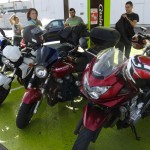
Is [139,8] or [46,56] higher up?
[46,56]

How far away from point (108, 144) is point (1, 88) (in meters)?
2.10

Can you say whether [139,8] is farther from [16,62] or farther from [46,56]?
[46,56]

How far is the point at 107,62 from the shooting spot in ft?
8.64

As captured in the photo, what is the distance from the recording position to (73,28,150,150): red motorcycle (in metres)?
2.38

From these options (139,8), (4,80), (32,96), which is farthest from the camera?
(139,8)

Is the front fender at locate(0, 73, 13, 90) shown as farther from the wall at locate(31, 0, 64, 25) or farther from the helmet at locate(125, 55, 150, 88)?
the wall at locate(31, 0, 64, 25)

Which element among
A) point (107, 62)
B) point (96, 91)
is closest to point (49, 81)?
point (107, 62)

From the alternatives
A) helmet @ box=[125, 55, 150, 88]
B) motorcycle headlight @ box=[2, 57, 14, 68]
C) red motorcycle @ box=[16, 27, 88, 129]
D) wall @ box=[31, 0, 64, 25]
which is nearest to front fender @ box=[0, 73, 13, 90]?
motorcycle headlight @ box=[2, 57, 14, 68]

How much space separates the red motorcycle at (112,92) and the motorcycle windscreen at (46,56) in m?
0.86

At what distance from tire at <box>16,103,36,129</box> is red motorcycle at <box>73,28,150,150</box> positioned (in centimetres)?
110

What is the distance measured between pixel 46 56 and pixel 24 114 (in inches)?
36.2

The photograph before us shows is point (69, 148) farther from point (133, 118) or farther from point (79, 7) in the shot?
point (79, 7)

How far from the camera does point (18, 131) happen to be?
12.2 feet

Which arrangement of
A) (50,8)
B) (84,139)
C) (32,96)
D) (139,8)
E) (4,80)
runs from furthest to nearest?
(50,8), (139,8), (4,80), (32,96), (84,139)
